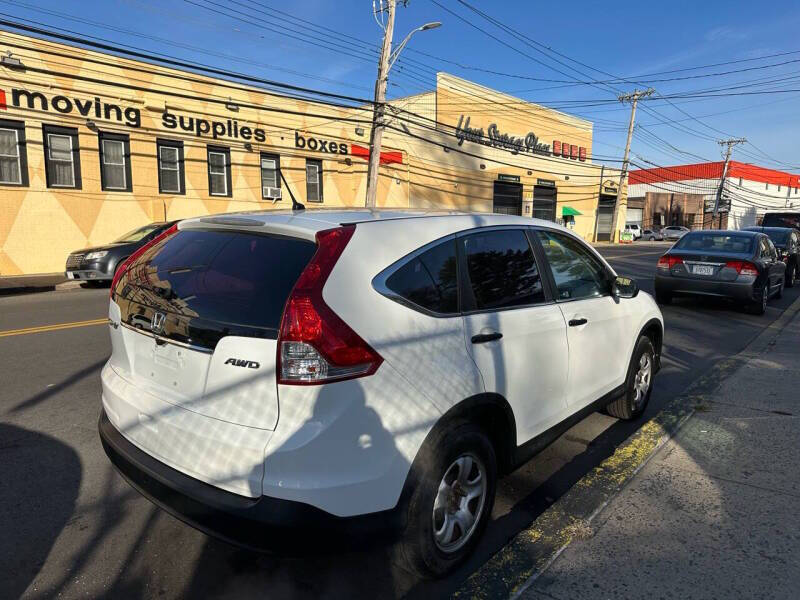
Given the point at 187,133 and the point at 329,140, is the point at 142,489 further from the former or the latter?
the point at 329,140

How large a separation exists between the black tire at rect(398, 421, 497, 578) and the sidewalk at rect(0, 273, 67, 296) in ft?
47.1

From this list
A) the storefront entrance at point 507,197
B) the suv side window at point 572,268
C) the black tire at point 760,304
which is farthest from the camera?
the storefront entrance at point 507,197

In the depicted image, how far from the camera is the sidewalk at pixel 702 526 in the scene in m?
2.43

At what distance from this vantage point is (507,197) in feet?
118

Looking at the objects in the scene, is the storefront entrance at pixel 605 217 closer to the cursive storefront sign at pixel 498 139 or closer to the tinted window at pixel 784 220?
the cursive storefront sign at pixel 498 139

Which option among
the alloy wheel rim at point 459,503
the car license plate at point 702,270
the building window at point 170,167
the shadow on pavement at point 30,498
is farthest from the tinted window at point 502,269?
the building window at point 170,167

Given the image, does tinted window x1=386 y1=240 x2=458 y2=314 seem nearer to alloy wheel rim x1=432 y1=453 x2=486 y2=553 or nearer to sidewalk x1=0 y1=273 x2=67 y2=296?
alloy wheel rim x1=432 y1=453 x2=486 y2=553

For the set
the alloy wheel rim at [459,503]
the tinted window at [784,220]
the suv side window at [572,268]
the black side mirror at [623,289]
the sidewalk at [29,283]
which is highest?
the tinted window at [784,220]

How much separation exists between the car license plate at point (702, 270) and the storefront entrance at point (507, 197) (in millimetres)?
24594

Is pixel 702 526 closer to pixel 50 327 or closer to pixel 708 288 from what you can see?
pixel 708 288

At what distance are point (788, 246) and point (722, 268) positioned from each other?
6085 mm

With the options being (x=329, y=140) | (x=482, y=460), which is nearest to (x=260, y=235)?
(x=482, y=460)

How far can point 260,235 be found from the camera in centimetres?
252

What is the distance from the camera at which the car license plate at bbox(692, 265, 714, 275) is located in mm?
9906
